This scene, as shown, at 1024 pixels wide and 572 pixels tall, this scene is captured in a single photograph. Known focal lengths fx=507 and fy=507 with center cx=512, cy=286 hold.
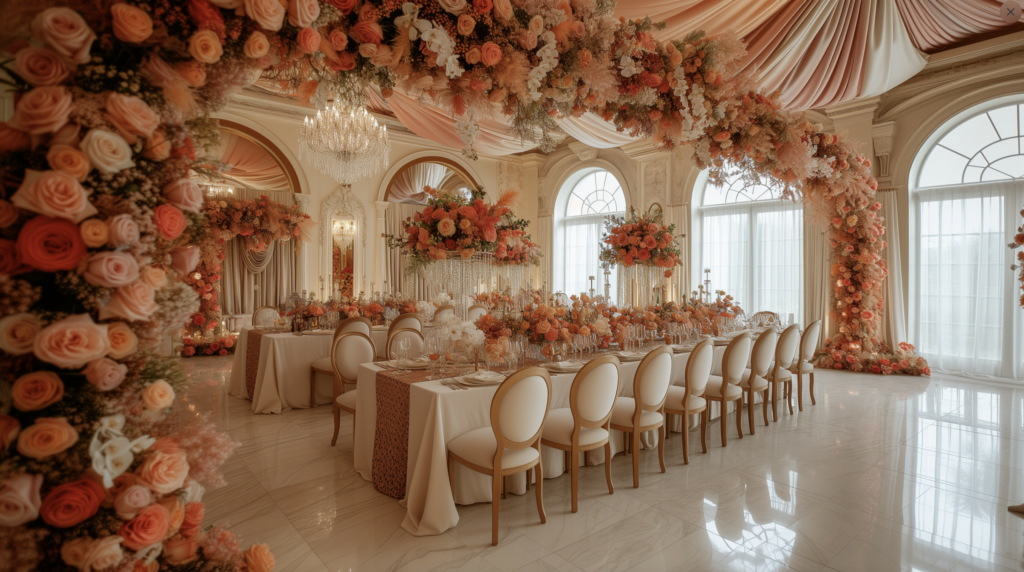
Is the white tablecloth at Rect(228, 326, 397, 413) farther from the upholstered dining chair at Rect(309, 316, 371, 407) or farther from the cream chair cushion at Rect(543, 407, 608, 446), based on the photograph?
the cream chair cushion at Rect(543, 407, 608, 446)

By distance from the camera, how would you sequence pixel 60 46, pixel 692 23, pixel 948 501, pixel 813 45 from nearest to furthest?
pixel 60 46
pixel 948 501
pixel 692 23
pixel 813 45

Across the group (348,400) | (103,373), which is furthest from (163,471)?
(348,400)

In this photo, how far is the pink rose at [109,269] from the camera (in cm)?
152

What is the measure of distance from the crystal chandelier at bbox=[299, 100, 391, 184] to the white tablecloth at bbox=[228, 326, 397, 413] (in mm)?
2589

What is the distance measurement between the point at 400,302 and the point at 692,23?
5.24 m

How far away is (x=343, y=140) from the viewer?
699 centimetres

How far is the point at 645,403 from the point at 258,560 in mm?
2688

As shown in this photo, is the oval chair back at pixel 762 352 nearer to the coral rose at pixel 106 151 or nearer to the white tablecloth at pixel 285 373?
the white tablecloth at pixel 285 373

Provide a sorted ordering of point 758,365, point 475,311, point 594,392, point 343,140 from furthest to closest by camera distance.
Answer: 1. point 475,311
2. point 343,140
3. point 758,365
4. point 594,392

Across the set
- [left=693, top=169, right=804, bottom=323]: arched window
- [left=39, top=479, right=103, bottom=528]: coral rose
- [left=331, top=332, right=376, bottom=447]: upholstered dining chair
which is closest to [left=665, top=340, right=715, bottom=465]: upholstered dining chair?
[left=331, top=332, right=376, bottom=447]: upholstered dining chair

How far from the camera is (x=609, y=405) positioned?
11.3 feet

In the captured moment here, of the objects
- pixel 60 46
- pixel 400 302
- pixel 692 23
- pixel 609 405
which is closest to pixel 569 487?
pixel 609 405

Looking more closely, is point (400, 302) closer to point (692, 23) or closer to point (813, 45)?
point (692, 23)

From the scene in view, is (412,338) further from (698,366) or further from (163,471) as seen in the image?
(163,471)
